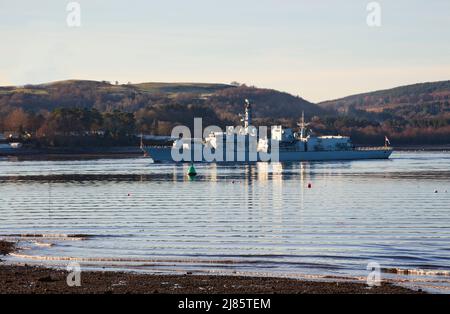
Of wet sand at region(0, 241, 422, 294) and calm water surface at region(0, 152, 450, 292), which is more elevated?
wet sand at region(0, 241, 422, 294)

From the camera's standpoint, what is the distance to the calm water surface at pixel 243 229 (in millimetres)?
27016

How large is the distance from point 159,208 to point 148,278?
85.4 ft

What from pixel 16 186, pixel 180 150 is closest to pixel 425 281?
pixel 16 186

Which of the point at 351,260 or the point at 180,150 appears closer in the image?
the point at 351,260

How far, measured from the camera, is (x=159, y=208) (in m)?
49.7

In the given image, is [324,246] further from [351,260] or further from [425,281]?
[425,281]

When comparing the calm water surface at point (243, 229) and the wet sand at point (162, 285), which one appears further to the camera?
the calm water surface at point (243, 229)

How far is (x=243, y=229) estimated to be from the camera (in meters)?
37.8

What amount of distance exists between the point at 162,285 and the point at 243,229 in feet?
51.7

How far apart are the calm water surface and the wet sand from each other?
1601 millimetres

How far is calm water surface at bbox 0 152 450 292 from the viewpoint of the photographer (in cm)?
2702

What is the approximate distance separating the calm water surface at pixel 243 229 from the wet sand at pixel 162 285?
160 cm
